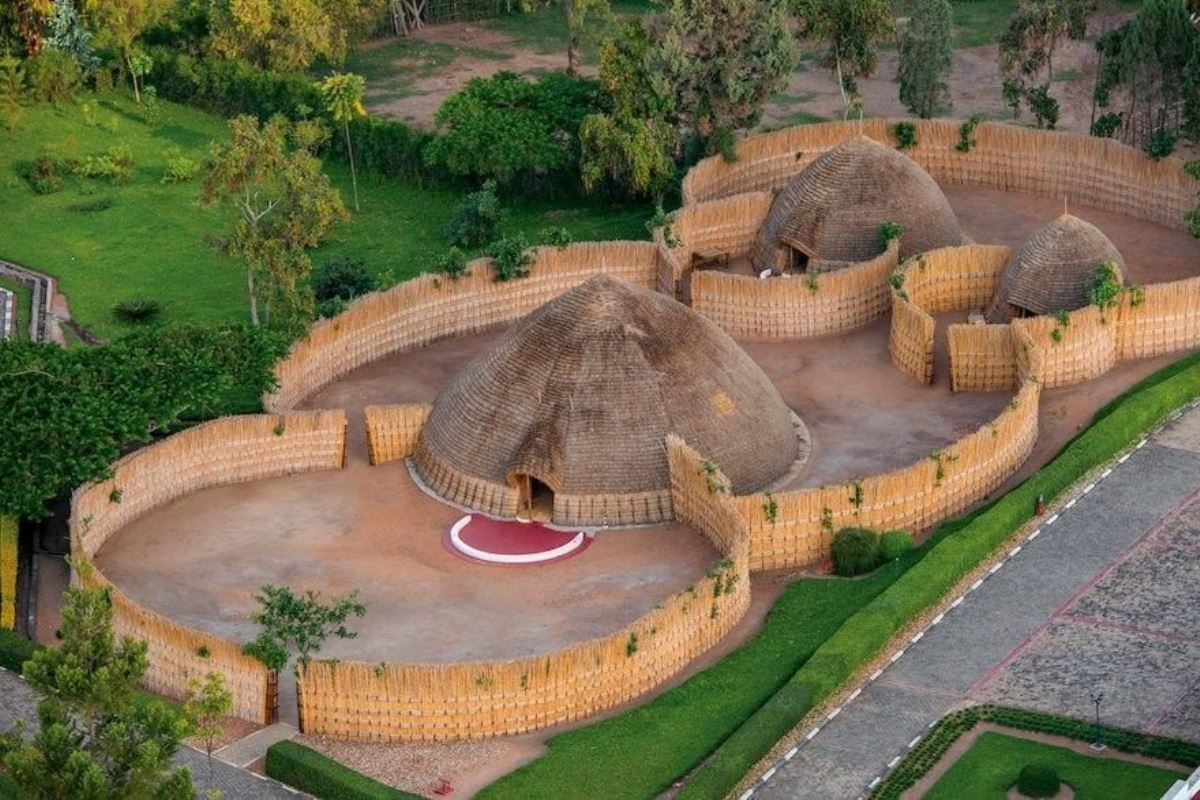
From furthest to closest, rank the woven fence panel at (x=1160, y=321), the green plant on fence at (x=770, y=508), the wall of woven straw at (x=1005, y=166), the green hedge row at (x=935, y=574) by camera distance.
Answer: the wall of woven straw at (x=1005, y=166) → the woven fence panel at (x=1160, y=321) → the green plant on fence at (x=770, y=508) → the green hedge row at (x=935, y=574)

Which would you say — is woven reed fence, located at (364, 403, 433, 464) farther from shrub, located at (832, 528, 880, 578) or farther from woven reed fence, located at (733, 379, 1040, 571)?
shrub, located at (832, 528, 880, 578)

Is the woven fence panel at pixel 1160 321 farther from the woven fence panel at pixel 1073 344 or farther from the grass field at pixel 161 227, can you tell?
the grass field at pixel 161 227

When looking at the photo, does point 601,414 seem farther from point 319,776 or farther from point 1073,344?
point 319,776

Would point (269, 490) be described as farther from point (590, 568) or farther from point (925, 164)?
point (925, 164)

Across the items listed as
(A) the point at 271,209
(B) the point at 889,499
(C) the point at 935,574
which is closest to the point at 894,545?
(B) the point at 889,499

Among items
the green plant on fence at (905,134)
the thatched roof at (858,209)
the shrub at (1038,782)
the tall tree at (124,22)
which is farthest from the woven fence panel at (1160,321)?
the tall tree at (124,22)

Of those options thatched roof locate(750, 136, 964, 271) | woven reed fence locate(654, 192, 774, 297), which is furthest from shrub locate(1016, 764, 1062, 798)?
woven reed fence locate(654, 192, 774, 297)

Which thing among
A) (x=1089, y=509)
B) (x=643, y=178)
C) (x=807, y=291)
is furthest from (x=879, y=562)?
(x=643, y=178)
